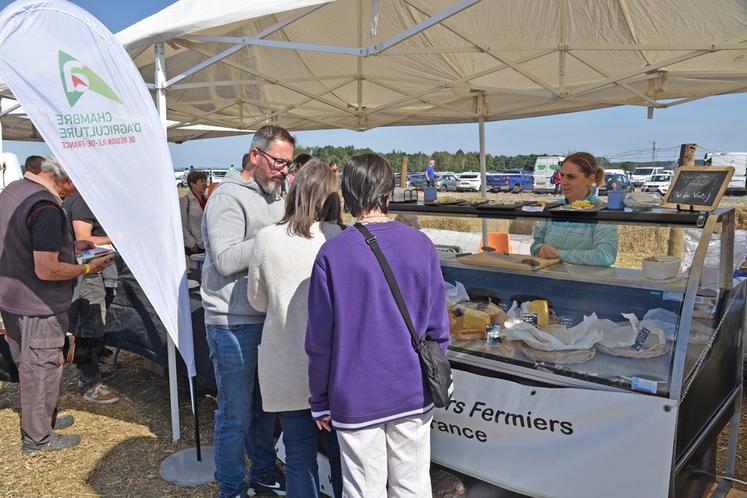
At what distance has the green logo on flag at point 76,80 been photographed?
252 centimetres

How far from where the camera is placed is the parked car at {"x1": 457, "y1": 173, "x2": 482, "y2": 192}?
112 ft

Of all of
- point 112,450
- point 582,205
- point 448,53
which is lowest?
point 112,450

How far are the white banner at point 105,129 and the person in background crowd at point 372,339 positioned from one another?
56.1 inches

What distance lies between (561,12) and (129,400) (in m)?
4.72

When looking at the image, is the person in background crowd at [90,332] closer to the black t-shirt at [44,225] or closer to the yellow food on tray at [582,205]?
the black t-shirt at [44,225]

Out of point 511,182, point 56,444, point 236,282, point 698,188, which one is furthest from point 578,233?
point 511,182

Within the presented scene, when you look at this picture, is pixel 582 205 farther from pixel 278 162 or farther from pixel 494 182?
pixel 494 182

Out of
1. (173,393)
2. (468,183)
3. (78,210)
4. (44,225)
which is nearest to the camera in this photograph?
(44,225)

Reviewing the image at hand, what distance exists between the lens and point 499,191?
3566 centimetres

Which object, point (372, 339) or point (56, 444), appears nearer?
point (372, 339)

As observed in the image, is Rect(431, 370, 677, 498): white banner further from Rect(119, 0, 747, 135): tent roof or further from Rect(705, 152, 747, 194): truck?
Rect(705, 152, 747, 194): truck

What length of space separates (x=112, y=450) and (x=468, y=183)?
109 feet

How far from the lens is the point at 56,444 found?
127 inches

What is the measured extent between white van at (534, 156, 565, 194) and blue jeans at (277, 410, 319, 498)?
3328 centimetres
